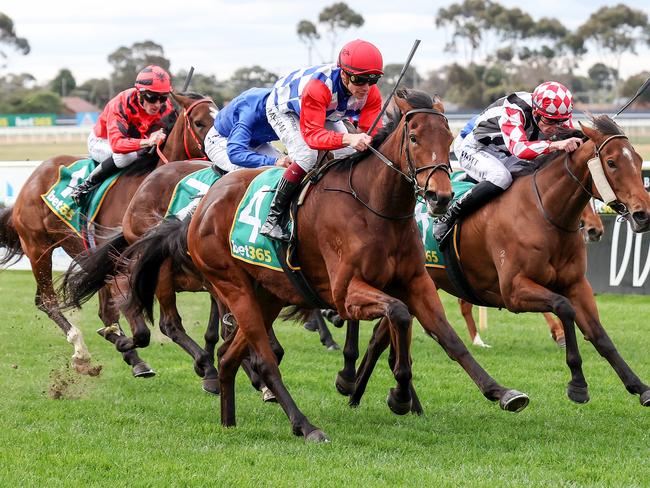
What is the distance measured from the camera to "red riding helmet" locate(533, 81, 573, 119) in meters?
6.38

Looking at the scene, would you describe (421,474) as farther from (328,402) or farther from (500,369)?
(500,369)

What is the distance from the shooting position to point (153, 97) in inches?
313

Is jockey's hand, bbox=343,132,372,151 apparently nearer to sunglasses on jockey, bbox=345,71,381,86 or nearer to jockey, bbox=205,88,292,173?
sunglasses on jockey, bbox=345,71,381,86

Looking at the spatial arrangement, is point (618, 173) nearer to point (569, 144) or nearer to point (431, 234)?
point (569, 144)

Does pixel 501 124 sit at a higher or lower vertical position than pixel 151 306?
higher

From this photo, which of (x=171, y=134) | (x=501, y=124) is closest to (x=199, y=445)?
(x=501, y=124)

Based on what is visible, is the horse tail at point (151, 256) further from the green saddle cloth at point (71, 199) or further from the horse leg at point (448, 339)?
the green saddle cloth at point (71, 199)

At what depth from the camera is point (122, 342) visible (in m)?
7.04

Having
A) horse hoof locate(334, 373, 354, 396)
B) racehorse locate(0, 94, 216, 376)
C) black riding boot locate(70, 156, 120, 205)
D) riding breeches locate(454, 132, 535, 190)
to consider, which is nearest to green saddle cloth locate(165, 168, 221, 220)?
racehorse locate(0, 94, 216, 376)

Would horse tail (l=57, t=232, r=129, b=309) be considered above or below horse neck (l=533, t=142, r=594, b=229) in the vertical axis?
below

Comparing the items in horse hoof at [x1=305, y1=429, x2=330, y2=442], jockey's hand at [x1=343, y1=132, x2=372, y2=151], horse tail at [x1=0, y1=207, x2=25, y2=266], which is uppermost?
jockey's hand at [x1=343, y1=132, x2=372, y2=151]

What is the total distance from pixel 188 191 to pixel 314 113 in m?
2.16

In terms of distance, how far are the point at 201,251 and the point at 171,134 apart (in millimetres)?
2416

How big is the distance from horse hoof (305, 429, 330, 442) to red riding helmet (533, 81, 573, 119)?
251 centimetres
